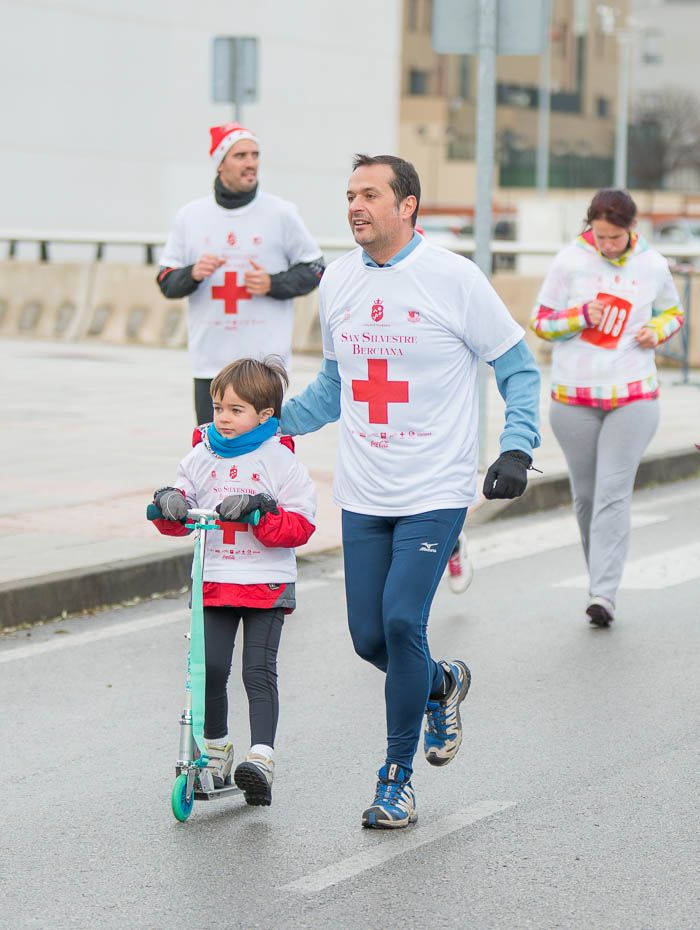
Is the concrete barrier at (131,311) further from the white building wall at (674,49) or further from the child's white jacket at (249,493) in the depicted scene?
the white building wall at (674,49)

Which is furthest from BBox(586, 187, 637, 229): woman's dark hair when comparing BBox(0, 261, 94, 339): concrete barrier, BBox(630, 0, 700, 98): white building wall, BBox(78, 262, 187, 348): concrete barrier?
BBox(630, 0, 700, 98): white building wall

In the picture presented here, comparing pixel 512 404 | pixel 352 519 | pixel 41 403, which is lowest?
pixel 41 403

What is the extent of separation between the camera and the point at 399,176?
537 centimetres

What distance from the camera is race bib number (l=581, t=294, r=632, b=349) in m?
8.38

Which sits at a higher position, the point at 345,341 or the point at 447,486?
the point at 345,341

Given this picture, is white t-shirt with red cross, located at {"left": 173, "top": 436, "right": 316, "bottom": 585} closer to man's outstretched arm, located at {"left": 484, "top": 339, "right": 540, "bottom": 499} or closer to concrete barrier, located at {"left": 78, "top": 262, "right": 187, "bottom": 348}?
man's outstretched arm, located at {"left": 484, "top": 339, "right": 540, "bottom": 499}

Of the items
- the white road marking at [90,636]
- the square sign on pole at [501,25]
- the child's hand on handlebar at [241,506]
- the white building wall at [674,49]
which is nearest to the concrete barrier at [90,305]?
the square sign on pole at [501,25]

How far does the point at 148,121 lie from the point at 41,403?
65.1 feet

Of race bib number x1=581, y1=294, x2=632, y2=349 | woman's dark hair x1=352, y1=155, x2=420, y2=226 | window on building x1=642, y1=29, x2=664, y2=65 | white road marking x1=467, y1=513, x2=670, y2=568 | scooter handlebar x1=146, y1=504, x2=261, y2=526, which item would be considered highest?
window on building x1=642, y1=29, x2=664, y2=65

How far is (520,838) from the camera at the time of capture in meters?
5.26

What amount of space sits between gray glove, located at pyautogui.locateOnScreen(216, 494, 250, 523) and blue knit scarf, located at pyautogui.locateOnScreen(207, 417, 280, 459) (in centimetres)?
30

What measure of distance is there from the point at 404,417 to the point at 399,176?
0.67 metres

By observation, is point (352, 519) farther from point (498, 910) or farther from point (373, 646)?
point (498, 910)

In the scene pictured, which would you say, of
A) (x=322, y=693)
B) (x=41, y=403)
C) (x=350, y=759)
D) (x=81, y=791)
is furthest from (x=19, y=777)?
(x=41, y=403)
